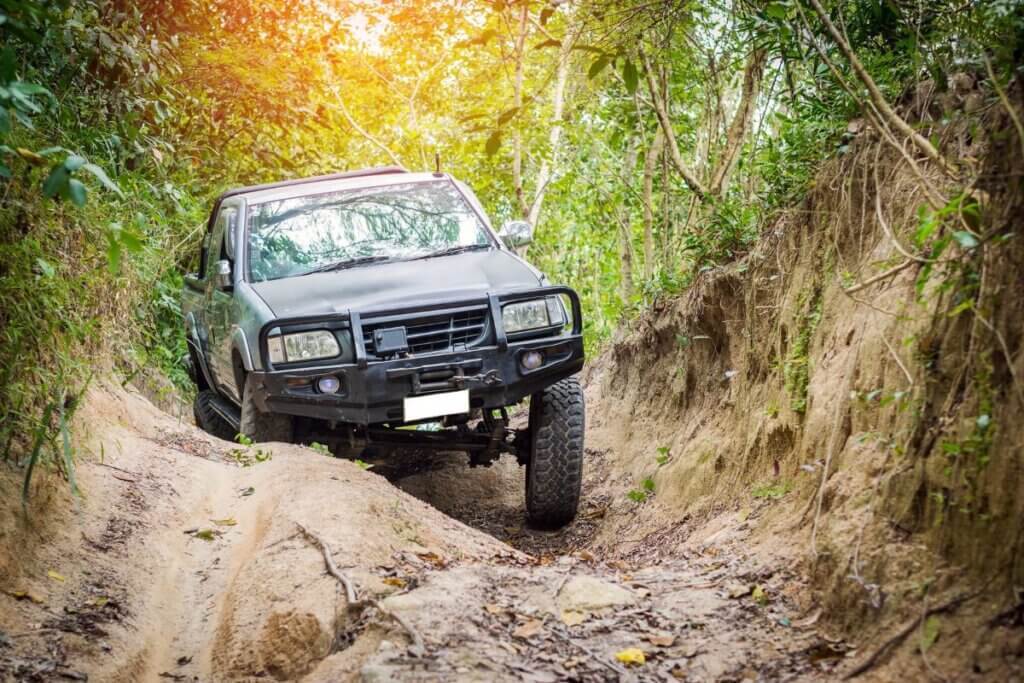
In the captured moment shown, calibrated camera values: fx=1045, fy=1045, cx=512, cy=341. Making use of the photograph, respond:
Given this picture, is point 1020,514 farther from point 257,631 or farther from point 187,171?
point 187,171

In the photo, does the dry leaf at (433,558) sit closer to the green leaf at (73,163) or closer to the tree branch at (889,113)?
the green leaf at (73,163)

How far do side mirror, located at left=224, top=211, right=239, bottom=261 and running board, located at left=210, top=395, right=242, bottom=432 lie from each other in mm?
1123

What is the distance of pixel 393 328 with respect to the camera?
5238mm

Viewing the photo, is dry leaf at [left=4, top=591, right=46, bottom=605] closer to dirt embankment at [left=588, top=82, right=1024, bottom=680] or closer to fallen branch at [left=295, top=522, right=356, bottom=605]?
fallen branch at [left=295, top=522, right=356, bottom=605]

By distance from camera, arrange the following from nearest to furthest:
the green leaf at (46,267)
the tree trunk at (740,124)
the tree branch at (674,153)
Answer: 1. the green leaf at (46,267)
2. the tree trunk at (740,124)
3. the tree branch at (674,153)

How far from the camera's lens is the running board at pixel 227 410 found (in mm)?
6978

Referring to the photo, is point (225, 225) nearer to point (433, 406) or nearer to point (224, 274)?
point (224, 274)

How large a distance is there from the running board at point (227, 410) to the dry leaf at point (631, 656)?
3.98m

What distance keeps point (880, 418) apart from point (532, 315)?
2.15 m

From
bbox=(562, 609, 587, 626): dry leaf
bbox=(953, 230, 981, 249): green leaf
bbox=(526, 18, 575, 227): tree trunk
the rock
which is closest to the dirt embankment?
bbox=(953, 230, 981, 249): green leaf

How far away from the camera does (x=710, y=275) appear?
6.48 meters

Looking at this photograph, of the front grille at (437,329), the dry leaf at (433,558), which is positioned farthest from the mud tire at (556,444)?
the dry leaf at (433,558)

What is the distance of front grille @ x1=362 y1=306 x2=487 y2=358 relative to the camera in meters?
5.23

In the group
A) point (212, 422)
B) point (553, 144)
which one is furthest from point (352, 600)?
point (553, 144)
